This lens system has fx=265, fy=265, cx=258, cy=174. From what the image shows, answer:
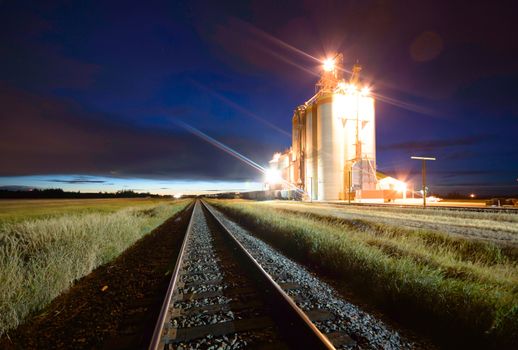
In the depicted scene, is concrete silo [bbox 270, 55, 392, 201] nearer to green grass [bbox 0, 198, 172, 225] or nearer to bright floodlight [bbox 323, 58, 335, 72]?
bright floodlight [bbox 323, 58, 335, 72]

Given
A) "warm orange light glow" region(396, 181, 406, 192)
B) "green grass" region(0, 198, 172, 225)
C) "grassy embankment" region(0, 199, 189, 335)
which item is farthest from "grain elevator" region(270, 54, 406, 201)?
"grassy embankment" region(0, 199, 189, 335)

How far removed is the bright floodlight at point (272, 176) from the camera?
65.8 meters

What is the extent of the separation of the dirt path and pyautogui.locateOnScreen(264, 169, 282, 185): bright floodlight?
58.4 metres

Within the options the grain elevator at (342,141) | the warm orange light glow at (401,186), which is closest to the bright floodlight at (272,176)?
the grain elevator at (342,141)

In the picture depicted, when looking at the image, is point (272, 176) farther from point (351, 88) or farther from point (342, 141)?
point (351, 88)

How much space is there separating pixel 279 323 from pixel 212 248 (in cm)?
574

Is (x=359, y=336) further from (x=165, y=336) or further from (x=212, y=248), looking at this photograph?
(x=212, y=248)

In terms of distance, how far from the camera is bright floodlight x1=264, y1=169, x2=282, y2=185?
65762 millimetres

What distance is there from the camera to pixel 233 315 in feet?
13.1

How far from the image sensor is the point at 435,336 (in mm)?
3457

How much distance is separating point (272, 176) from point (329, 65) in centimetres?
3146

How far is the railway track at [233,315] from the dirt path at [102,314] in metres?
0.35

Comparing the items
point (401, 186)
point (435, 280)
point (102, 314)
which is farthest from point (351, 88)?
point (102, 314)

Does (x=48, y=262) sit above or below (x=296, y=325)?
above
